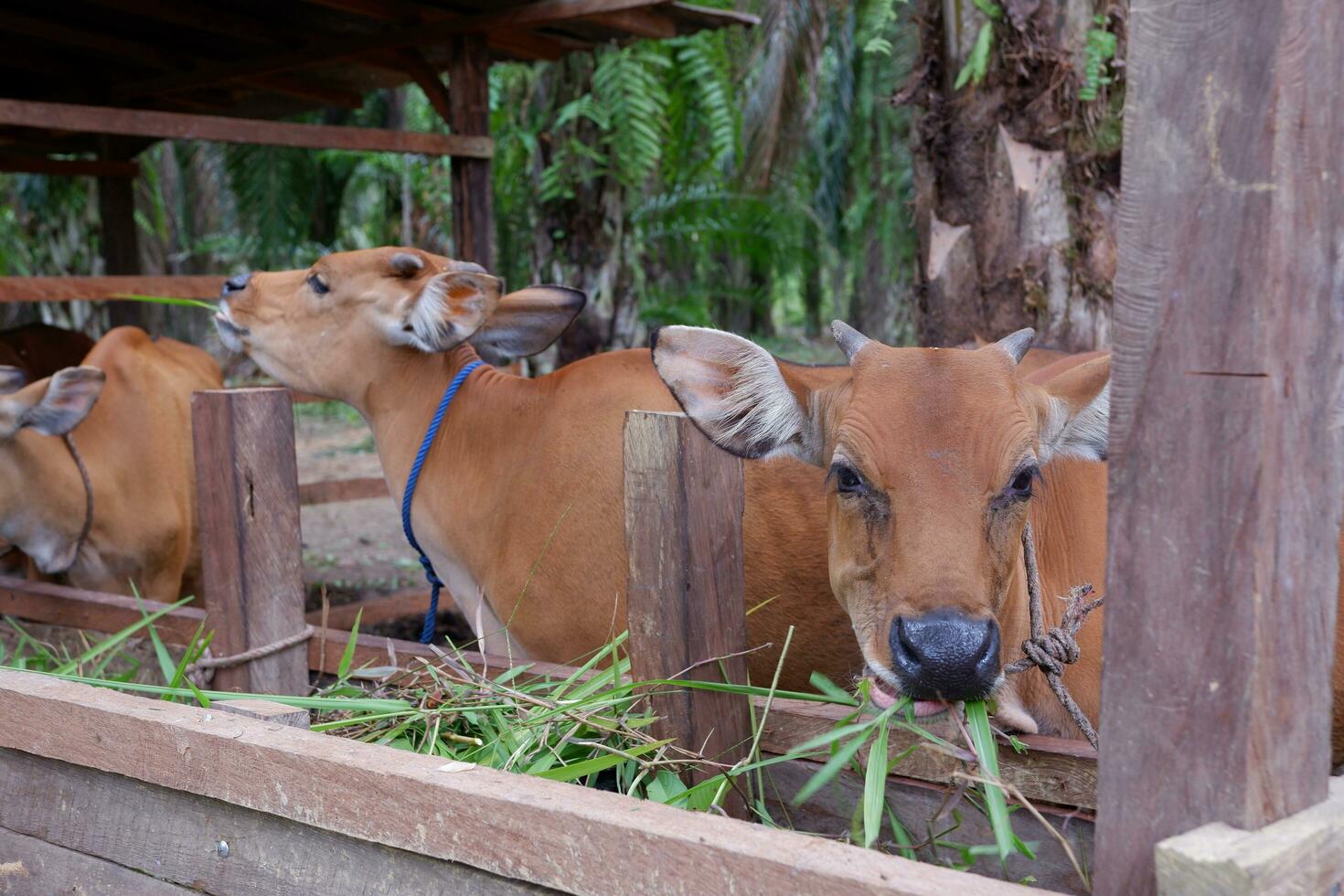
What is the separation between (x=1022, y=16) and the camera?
491 centimetres

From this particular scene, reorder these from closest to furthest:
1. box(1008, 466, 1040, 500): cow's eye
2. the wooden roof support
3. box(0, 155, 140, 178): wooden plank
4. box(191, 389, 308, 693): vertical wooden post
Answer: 1. box(1008, 466, 1040, 500): cow's eye
2. box(191, 389, 308, 693): vertical wooden post
3. the wooden roof support
4. box(0, 155, 140, 178): wooden plank

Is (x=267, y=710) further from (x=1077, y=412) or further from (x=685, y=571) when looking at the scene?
(x=1077, y=412)

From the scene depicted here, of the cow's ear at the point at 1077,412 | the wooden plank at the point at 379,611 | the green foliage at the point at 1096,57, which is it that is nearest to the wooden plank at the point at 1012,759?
the cow's ear at the point at 1077,412

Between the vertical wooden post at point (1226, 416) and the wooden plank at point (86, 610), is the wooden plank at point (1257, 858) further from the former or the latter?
the wooden plank at point (86, 610)

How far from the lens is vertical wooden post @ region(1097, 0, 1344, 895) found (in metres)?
1.60

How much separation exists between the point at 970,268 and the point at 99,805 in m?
3.81

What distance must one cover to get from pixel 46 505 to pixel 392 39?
117 inches

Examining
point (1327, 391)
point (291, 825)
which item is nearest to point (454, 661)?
point (291, 825)

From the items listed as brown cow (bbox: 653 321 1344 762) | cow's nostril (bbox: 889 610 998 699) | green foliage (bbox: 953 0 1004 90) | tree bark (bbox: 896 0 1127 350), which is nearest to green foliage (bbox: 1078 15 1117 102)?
tree bark (bbox: 896 0 1127 350)

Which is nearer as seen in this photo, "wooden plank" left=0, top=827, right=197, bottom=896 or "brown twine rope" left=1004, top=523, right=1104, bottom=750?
"brown twine rope" left=1004, top=523, right=1104, bottom=750

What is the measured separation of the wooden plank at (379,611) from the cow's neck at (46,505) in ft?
3.79

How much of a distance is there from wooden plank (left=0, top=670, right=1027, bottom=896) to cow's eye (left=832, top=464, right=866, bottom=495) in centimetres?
95

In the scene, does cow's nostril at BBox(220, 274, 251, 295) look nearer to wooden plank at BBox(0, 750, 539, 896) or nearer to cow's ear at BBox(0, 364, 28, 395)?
cow's ear at BBox(0, 364, 28, 395)

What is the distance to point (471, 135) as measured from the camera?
6.88 meters
